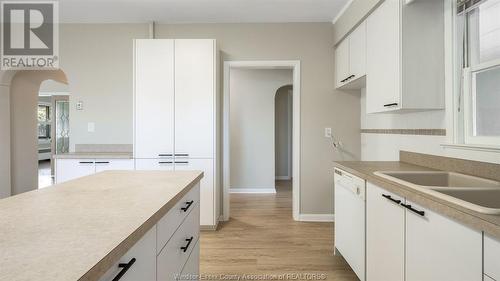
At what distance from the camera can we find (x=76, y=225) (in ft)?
2.81

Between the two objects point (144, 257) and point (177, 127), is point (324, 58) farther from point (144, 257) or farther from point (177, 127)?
point (144, 257)

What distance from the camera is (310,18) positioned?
11.5ft

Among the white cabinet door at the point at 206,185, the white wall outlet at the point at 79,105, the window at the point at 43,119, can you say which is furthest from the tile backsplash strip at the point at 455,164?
the window at the point at 43,119

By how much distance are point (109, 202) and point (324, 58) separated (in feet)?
10.5

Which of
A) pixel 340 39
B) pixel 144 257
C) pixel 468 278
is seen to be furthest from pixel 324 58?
pixel 144 257

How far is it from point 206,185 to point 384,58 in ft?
7.22

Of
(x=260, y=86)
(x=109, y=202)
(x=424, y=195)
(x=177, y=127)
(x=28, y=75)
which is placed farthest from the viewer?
(x=260, y=86)

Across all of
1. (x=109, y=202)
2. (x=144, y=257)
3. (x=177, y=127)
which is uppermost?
(x=177, y=127)

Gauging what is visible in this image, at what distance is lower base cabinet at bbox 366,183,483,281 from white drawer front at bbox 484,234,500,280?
0.08ft

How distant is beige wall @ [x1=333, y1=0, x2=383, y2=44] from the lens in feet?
8.28

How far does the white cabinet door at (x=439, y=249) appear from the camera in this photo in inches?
38.7

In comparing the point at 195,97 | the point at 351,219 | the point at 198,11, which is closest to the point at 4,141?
the point at 195,97

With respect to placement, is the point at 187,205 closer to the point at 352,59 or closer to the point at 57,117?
the point at 352,59

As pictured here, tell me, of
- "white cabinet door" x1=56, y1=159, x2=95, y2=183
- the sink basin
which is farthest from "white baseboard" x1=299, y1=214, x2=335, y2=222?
"white cabinet door" x1=56, y1=159, x2=95, y2=183
